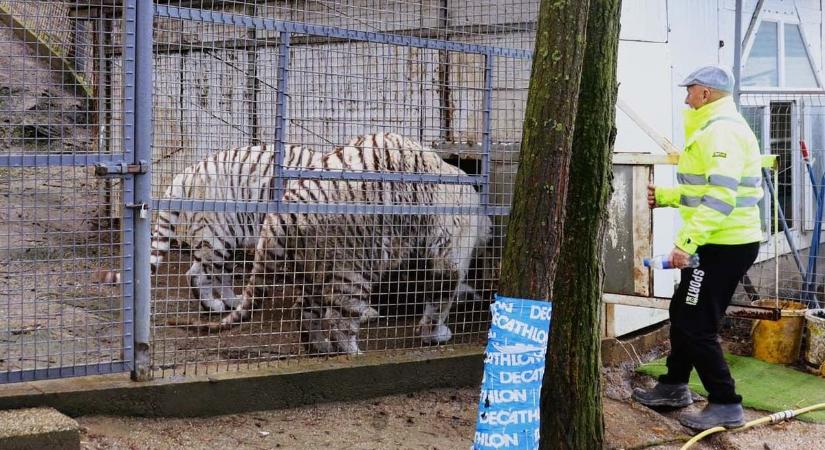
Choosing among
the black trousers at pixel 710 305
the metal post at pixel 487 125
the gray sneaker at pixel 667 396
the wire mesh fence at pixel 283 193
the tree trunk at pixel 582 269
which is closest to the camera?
the tree trunk at pixel 582 269

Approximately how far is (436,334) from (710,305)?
2.02 meters

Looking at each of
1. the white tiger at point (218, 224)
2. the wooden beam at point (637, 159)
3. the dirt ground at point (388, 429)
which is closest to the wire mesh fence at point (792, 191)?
the wooden beam at point (637, 159)

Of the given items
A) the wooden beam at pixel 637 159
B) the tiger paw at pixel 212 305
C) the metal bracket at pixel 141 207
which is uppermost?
the wooden beam at pixel 637 159

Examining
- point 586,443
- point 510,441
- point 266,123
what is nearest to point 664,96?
point 266,123

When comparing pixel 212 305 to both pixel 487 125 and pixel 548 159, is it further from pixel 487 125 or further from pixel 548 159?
pixel 548 159

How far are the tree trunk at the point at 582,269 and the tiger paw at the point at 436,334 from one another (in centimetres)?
207

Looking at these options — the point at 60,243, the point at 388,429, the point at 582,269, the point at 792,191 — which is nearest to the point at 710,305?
the point at 582,269

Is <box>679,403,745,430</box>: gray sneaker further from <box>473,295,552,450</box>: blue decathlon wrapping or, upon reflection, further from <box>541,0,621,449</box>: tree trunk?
<box>473,295,552,450</box>: blue decathlon wrapping

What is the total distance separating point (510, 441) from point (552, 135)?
1.30m

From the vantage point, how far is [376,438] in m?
4.86

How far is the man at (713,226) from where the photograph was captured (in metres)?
5.15

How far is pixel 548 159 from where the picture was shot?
3.62 metres

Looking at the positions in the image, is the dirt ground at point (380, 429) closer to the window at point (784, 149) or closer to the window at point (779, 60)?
the window at point (784, 149)

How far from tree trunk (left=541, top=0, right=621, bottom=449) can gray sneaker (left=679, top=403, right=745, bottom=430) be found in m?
1.48
